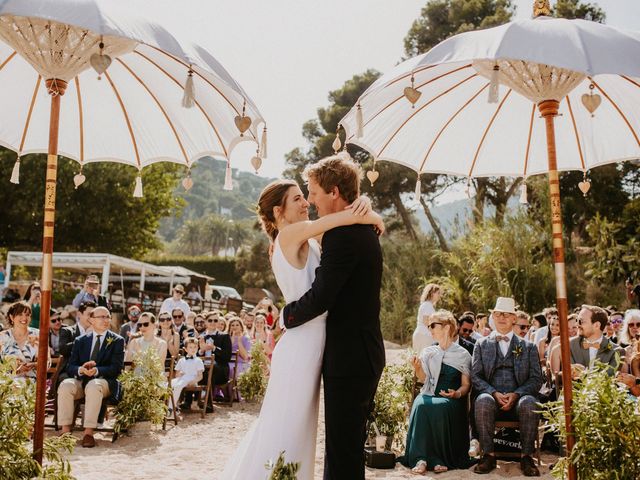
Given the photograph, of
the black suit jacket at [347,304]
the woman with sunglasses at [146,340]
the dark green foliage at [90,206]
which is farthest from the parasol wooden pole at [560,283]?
the dark green foliage at [90,206]

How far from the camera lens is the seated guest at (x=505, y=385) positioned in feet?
21.4

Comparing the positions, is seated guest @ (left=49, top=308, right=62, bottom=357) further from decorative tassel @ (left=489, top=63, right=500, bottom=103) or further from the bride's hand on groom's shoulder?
decorative tassel @ (left=489, top=63, right=500, bottom=103)

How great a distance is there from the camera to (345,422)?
3457mm

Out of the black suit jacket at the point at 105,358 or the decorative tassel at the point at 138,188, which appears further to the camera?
the black suit jacket at the point at 105,358

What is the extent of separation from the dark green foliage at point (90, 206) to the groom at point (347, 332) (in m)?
22.6

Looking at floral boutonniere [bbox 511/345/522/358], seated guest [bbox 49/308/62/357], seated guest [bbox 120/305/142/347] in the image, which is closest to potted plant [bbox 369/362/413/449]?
floral boutonniere [bbox 511/345/522/358]

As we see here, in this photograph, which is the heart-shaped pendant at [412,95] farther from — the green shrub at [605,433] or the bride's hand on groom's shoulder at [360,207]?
the green shrub at [605,433]

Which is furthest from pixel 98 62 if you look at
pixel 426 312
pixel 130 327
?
pixel 130 327

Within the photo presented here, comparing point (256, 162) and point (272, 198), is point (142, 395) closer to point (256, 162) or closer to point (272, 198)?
point (256, 162)

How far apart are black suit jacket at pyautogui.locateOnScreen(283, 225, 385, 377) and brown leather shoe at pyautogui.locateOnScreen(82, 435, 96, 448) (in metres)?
4.82

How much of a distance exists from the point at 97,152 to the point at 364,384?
13.4 feet

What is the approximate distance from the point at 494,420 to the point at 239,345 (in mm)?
5906

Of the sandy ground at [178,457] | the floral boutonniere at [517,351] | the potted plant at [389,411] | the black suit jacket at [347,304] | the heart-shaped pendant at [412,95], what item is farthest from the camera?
the potted plant at [389,411]

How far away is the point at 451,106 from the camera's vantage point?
6.20m
